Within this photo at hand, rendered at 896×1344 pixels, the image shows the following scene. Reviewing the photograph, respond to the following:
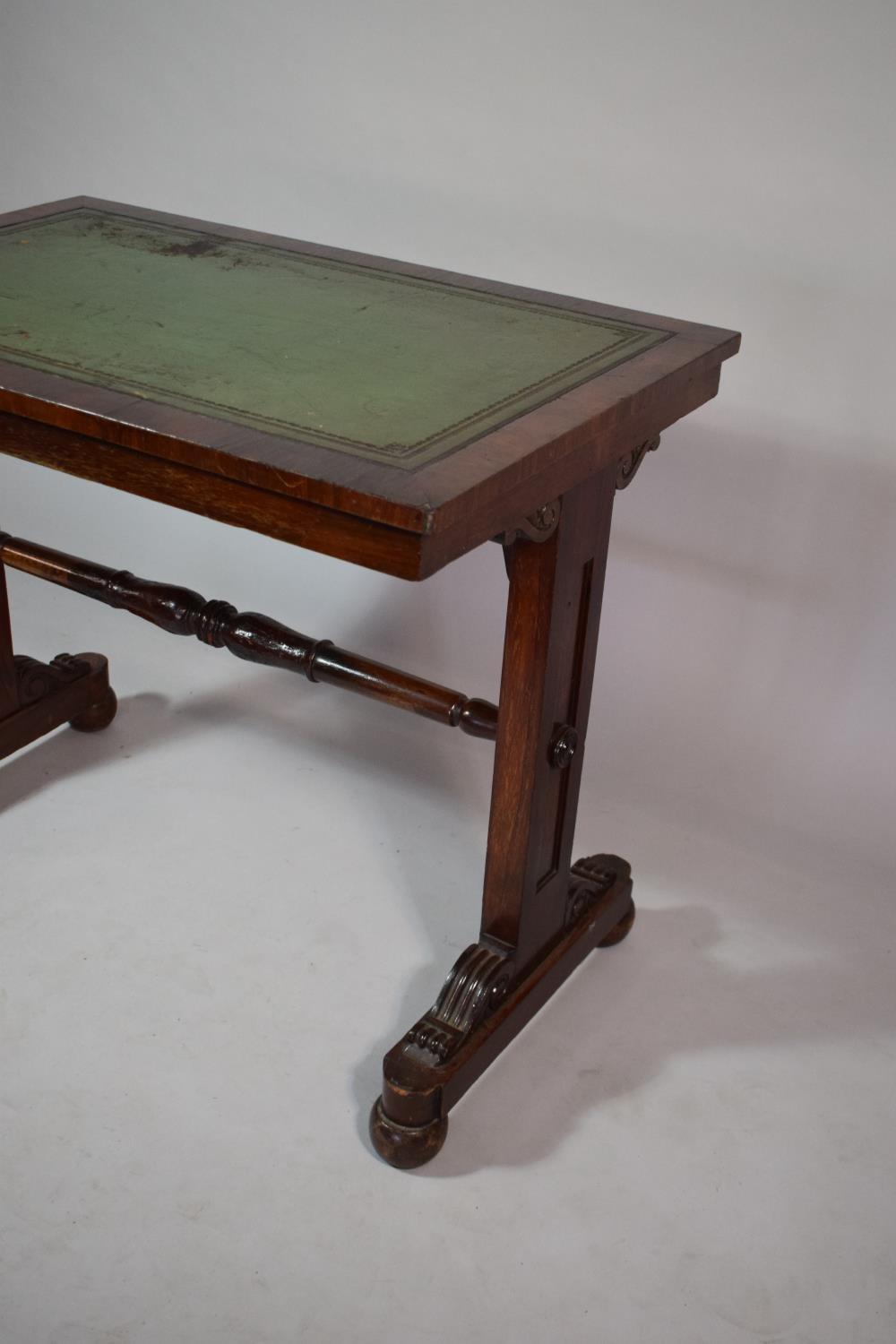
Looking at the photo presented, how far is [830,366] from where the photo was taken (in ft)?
10.7

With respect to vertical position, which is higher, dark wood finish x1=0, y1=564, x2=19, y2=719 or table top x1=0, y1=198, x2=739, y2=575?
table top x1=0, y1=198, x2=739, y2=575

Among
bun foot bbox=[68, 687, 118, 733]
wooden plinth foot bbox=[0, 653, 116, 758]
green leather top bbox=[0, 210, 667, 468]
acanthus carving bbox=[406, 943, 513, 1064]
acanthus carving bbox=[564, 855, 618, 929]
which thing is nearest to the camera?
green leather top bbox=[0, 210, 667, 468]

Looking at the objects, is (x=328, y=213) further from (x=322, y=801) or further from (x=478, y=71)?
(x=322, y=801)

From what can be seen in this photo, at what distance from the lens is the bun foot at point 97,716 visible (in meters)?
3.52

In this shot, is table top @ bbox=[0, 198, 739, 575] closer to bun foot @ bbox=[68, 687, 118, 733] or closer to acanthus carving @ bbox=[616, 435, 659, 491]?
acanthus carving @ bbox=[616, 435, 659, 491]

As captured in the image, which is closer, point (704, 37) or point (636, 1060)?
point (636, 1060)

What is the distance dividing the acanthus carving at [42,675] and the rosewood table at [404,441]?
360mm

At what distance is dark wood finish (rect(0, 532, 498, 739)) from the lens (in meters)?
2.93

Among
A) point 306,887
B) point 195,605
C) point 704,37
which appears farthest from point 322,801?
point 704,37

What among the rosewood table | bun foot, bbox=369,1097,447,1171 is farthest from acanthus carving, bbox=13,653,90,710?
bun foot, bbox=369,1097,447,1171

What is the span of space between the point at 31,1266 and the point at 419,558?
3.88 feet

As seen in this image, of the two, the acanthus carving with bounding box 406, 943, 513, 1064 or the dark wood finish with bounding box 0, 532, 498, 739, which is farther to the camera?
the dark wood finish with bounding box 0, 532, 498, 739

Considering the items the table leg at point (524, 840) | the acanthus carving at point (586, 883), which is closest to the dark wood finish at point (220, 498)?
the table leg at point (524, 840)

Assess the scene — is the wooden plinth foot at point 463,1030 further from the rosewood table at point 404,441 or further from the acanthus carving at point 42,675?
the acanthus carving at point 42,675
